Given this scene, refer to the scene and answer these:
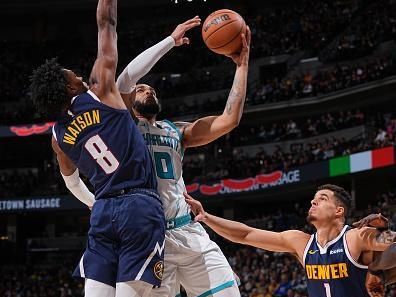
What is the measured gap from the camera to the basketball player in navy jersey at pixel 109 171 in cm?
366

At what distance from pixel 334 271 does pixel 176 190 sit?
1.21m

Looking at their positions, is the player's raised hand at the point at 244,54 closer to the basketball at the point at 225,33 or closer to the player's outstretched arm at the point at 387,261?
the basketball at the point at 225,33

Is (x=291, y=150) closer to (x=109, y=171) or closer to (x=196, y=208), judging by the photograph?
(x=196, y=208)

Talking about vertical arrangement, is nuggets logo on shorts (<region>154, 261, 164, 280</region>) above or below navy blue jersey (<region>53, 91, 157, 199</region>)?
below

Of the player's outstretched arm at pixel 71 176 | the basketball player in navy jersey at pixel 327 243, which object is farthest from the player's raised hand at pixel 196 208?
the player's outstretched arm at pixel 71 176

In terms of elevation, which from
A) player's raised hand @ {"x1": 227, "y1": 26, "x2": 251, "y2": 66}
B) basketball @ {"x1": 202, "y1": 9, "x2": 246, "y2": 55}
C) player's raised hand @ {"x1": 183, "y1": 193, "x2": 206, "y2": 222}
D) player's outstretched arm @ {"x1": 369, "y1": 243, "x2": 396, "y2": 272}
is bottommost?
player's outstretched arm @ {"x1": 369, "y1": 243, "x2": 396, "y2": 272}

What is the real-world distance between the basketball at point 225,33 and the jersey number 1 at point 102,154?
1.49m

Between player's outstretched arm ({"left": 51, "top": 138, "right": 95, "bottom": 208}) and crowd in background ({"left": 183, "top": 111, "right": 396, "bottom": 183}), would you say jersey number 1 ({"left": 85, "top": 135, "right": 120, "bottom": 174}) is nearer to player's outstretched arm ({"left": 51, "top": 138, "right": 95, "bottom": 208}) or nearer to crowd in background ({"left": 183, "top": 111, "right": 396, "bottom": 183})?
player's outstretched arm ({"left": 51, "top": 138, "right": 95, "bottom": 208})

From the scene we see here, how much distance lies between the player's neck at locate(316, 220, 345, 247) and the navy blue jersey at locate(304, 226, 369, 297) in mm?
35

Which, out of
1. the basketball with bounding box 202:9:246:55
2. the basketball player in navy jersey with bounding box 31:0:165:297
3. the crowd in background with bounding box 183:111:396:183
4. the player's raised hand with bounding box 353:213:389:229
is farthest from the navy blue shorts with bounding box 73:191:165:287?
the crowd in background with bounding box 183:111:396:183

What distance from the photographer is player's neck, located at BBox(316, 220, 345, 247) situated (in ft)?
15.6

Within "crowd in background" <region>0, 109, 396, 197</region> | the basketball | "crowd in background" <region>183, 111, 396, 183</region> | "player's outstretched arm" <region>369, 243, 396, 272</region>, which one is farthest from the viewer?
"crowd in background" <region>0, 109, 396, 197</region>

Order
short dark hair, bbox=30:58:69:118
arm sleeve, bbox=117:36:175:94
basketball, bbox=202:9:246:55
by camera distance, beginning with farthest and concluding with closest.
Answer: basketball, bbox=202:9:246:55 < arm sleeve, bbox=117:36:175:94 < short dark hair, bbox=30:58:69:118

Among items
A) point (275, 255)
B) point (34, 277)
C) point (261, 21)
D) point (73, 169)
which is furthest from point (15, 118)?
point (73, 169)
